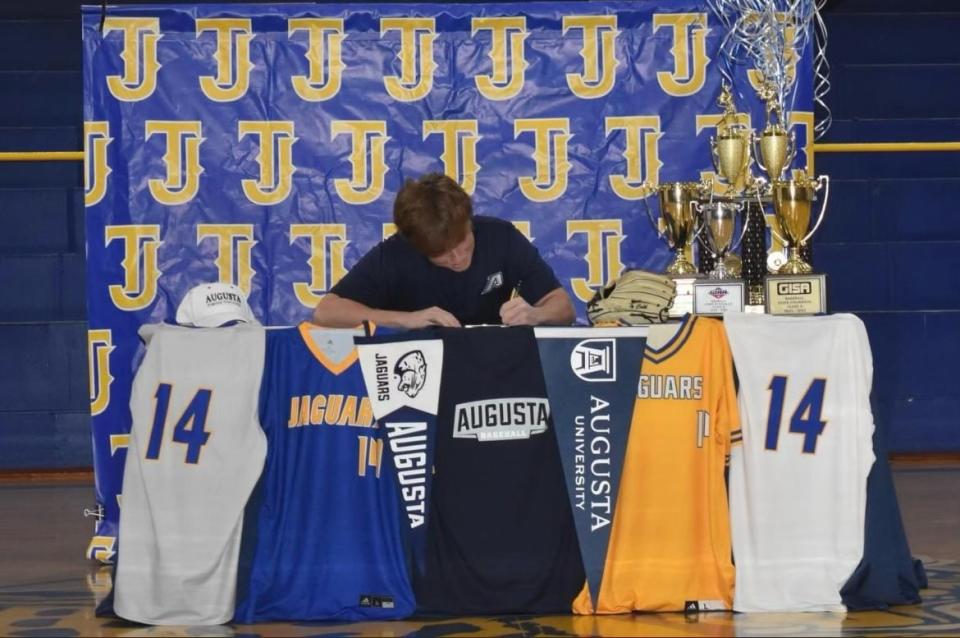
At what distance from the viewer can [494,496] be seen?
11.5 ft

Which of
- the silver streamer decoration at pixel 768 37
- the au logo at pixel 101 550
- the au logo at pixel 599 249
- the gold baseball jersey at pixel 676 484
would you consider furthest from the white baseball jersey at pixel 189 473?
the silver streamer decoration at pixel 768 37

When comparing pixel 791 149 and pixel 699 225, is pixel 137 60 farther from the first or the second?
pixel 791 149

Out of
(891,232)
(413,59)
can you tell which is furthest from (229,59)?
Result: (891,232)

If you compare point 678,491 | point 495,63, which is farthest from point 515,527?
point 495,63

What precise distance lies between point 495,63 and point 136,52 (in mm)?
1302

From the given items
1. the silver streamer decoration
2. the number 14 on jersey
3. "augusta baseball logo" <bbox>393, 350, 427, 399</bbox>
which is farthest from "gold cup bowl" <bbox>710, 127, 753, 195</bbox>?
"augusta baseball logo" <bbox>393, 350, 427, 399</bbox>

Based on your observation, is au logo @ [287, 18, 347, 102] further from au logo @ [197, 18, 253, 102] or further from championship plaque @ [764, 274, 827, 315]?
championship plaque @ [764, 274, 827, 315]

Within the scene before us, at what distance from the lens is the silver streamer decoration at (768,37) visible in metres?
4.83

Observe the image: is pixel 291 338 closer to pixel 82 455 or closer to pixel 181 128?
pixel 181 128

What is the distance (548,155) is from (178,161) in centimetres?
135

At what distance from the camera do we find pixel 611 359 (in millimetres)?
3531

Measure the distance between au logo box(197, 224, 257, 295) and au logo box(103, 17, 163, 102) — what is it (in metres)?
0.54

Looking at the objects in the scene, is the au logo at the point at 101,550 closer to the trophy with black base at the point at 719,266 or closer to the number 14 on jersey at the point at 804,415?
the trophy with black base at the point at 719,266

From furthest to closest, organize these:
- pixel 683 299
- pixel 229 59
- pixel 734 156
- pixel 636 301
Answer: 1. pixel 229 59
2. pixel 734 156
3. pixel 683 299
4. pixel 636 301
